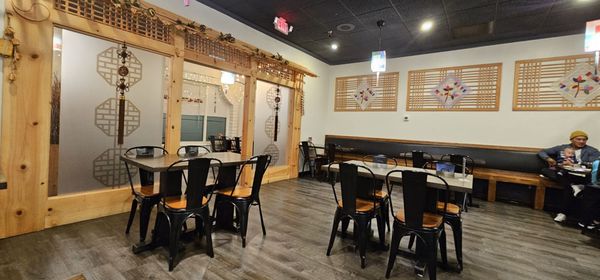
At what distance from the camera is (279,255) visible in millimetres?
2465

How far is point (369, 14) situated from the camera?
4.21 meters

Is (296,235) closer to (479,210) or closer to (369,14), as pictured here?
(479,210)

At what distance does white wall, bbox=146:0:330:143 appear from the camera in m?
3.87

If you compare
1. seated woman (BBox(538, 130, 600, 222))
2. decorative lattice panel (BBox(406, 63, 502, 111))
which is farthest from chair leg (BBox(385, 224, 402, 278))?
decorative lattice panel (BBox(406, 63, 502, 111))

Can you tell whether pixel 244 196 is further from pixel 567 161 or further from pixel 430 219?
pixel 567 161

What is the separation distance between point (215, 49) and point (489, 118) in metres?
5.33

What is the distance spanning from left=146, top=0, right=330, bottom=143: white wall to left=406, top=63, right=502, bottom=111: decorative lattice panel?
7.26 ft

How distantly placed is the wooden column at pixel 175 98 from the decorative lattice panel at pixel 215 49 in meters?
0.15

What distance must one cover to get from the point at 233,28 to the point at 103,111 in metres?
2.40

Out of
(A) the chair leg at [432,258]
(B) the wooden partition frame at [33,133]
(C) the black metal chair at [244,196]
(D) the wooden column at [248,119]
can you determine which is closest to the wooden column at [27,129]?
(B) the wooden partition frame at [33,133]

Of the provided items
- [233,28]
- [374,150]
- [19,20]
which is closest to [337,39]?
[233,28]

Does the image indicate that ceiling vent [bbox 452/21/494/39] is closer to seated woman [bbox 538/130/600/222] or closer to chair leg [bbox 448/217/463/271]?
seated woman [bbox 538/130/600/222]

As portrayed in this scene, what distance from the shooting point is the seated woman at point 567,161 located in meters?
3.83

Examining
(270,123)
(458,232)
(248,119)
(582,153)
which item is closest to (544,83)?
(582,153)
